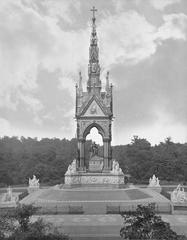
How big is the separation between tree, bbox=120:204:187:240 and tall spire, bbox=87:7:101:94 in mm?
30013

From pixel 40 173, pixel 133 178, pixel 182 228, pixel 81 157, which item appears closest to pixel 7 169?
pixel 40 173

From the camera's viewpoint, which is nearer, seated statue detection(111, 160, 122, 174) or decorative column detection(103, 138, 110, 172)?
seated statue detection(111, 160, 122, 174)

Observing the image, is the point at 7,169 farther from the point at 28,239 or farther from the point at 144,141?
the point at 28,239

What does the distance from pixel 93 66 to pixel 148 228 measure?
33072 mm

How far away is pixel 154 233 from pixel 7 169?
53064mm

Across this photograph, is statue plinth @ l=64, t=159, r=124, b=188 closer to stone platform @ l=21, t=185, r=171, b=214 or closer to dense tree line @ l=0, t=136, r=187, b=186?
stone platform @ l=21, t=185, r=171, b=214

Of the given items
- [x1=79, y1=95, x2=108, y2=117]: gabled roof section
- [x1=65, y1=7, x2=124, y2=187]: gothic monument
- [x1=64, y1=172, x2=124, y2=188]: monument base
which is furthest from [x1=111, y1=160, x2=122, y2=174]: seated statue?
[x1=79, y1=95, x2=108, y2=117]: gabled roof section

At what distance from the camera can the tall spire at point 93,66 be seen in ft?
157

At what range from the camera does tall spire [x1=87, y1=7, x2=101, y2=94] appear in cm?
4797

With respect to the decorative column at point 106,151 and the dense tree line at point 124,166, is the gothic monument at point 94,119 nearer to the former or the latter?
the decorative column at point 106,151

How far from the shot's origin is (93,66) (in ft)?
161

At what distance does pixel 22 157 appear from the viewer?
3004 inches

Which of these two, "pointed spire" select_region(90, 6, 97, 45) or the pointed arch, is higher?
"pointed spire" select_region(90, 6, 97, 45)

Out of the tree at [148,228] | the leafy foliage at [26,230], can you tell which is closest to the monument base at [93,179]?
the leafy foliage at [26,230]
